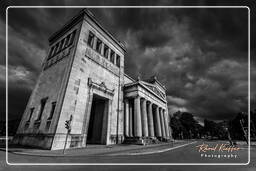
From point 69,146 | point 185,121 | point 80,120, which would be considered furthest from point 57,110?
point 185,121

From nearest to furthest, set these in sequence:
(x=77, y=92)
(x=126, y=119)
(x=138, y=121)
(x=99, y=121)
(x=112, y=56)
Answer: (x=77, y=92)
(x=99, y=121)
(x=138, y=121)
(x=126, y=119)
(x=112, y=56)

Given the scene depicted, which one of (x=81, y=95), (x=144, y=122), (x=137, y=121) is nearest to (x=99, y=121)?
(x=137, y=121)

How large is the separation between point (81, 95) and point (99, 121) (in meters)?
6.98

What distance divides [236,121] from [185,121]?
26.4m

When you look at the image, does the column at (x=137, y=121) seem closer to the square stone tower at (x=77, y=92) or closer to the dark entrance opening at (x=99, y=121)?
the square stone tower at (x=77, y=92)

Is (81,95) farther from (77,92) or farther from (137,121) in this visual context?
(137,121)

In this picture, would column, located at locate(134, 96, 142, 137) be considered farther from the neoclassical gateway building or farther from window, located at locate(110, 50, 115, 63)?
window, located at locate(110, 50, 115, 63)

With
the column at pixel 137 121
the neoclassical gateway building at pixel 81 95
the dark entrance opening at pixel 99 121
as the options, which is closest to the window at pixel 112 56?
the neoclassical gateway building at pixel 81 95

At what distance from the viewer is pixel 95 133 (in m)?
23.3

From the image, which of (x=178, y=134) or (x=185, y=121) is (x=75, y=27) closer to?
(x=178, y=134)

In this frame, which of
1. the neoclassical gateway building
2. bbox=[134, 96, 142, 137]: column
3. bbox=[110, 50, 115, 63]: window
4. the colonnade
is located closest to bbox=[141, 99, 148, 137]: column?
the colonnade

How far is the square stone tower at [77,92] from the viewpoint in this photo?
54.2ft

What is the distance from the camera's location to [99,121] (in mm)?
23625

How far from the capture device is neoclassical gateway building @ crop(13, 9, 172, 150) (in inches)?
657
